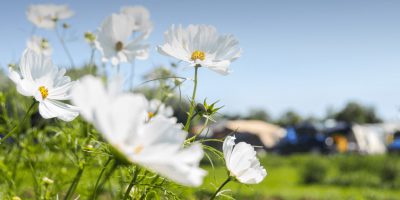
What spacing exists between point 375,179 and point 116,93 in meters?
8.00

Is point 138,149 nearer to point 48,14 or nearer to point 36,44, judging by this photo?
point 48,14

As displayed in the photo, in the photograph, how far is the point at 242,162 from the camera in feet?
2.43

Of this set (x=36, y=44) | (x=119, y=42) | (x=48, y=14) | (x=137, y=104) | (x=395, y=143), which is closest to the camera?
(x=137, y=104)

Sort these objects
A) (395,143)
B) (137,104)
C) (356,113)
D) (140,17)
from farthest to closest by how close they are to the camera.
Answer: (356,113), (395,143), (140,17), (137,104)

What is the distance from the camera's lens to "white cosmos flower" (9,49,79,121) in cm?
75

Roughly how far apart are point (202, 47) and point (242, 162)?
186 mm

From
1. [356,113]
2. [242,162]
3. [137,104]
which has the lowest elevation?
[356,113]

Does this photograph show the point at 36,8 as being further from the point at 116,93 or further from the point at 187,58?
the point at 116,93

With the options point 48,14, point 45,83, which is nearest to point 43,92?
point 45,83

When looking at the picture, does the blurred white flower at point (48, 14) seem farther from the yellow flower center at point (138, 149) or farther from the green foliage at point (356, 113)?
the green foliage at point (356, 113)

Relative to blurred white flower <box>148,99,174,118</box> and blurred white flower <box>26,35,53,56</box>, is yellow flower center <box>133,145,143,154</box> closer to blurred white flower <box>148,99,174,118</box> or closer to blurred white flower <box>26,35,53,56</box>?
blurred white flower <box>148,99,174,118</box>

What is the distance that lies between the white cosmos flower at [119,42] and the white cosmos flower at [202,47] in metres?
0.19

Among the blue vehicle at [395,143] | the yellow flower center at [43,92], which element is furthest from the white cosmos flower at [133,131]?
the blue vehicle at [395,143]

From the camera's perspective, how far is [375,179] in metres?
7.88
